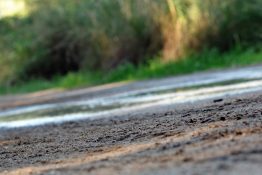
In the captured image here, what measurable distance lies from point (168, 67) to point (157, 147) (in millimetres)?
15236

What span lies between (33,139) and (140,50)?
15440 mm

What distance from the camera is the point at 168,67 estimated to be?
19.9 metres

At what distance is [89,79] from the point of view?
74.5 feet

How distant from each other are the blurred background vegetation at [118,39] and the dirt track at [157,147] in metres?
11.0

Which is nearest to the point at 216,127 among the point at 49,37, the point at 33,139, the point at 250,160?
the point at 250,160

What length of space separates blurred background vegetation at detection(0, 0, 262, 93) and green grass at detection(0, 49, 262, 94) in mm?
30

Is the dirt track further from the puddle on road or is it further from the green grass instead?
the green grass

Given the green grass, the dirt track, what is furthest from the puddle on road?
the green grass

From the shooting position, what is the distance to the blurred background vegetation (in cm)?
2042

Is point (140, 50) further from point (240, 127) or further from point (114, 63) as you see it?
point (240, 127)

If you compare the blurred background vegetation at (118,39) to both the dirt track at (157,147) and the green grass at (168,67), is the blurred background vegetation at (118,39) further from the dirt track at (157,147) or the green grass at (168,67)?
the dirt track at (157,147)

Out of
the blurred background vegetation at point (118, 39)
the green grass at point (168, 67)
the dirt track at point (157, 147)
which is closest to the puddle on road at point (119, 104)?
the dirt track at point (157, 147)

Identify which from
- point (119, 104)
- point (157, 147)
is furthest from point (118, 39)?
point (157, 147)

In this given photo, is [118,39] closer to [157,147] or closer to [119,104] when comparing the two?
[119,104]
